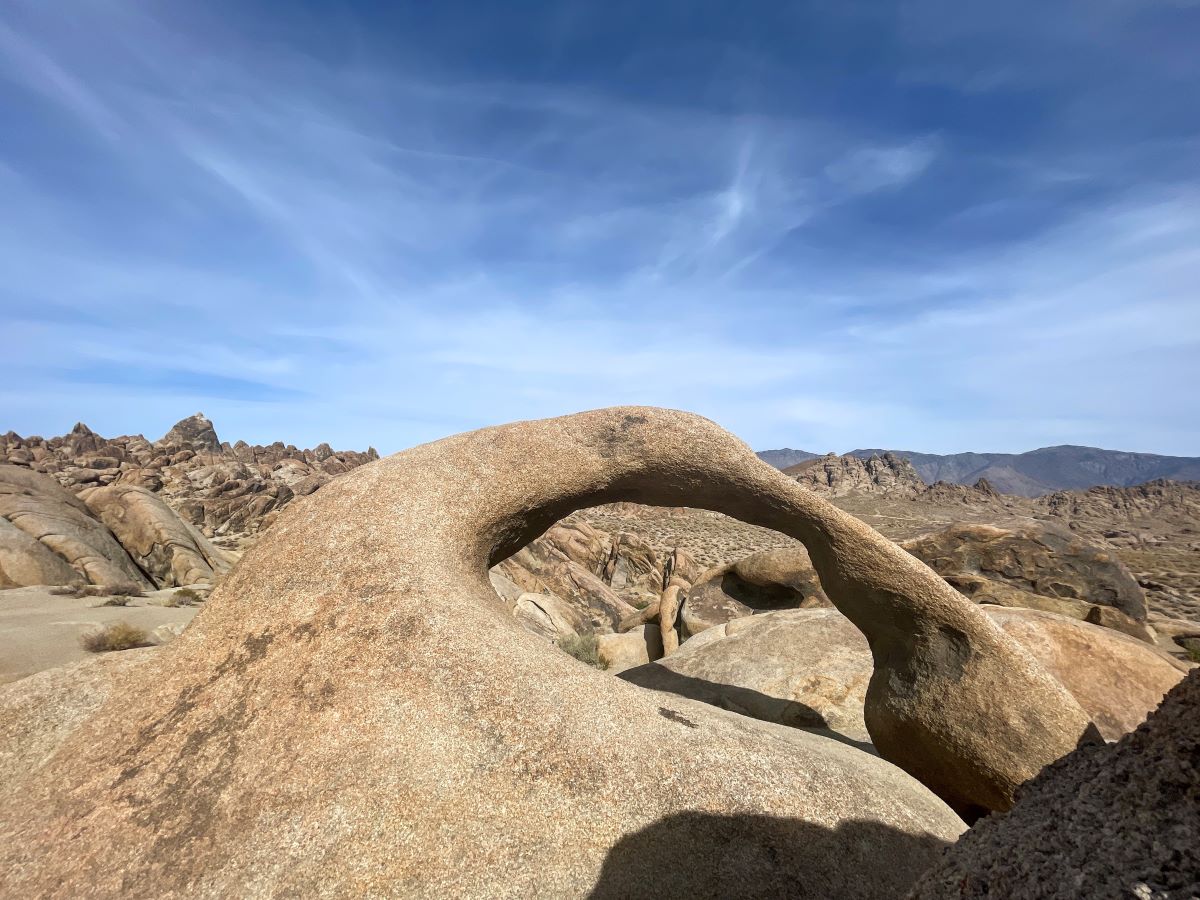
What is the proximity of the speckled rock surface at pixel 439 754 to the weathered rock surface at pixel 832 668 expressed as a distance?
55.2 inches

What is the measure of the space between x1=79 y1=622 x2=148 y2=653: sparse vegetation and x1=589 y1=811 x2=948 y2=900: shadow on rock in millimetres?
10612

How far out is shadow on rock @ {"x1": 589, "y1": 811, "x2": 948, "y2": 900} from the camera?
3021 millimetres

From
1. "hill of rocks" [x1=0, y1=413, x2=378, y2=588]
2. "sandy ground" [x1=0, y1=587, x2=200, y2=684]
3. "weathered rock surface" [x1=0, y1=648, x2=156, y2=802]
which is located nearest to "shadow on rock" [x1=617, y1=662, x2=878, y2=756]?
"weathered rock surface" [x1=0, y1=648, x2=156, y2=802]

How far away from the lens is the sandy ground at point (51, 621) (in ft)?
29.3

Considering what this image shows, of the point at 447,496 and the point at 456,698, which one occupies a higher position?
the point at 447,496

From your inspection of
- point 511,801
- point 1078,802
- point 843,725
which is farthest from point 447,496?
point 843,725

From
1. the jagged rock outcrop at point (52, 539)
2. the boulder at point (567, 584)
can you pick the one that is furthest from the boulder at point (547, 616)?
the jagged rock outcrop at point (52, 539)

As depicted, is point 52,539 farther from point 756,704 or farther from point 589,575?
point 756,704

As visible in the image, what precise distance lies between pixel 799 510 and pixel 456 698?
3.15m

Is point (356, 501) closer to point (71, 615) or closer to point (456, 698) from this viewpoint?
point (456, 698)

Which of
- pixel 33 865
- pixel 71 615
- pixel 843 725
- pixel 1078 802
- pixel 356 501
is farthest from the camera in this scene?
pixel 71 615

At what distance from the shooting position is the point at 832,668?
24.4 feet

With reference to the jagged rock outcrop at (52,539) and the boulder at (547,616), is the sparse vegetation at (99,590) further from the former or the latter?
the boulder at (547,616)

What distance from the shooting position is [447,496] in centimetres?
474
